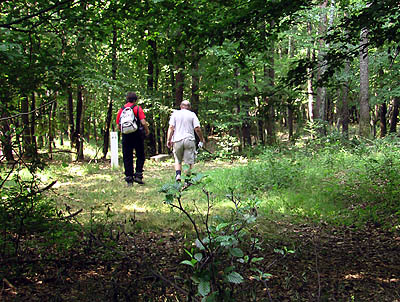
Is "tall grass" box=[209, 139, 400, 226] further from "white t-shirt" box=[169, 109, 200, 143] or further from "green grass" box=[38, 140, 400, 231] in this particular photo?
"white t-shirt" box=[169, 109, 200, 143]

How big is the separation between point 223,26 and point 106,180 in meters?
5.63

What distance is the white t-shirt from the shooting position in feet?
23.7

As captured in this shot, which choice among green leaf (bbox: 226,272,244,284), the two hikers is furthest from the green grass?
green leaf (bbox: 226,272,244,284)

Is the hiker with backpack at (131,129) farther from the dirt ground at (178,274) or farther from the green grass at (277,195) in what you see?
the dirt ground at (178,274)

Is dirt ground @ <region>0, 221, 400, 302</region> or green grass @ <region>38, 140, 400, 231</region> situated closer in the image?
dirt ground @ <region>0, 221, 400, 302</region>

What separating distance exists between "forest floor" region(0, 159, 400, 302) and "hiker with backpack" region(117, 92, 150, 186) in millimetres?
3422

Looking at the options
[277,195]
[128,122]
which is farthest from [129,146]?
[277,195]

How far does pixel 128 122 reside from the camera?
7.34 m

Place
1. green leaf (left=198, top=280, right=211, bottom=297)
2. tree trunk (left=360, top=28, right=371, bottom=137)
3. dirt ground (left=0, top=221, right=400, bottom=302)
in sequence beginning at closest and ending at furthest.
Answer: green leaf (left=198, top=280, right=211, bottom=297)
dirt ground (left=0, top=221, right=400, bottom=302)
tree trunk (left=360, top=28, right=371, bottom=137)

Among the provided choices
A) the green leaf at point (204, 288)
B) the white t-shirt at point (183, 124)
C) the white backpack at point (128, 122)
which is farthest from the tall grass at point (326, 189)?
the green leaf at point (204, 288)

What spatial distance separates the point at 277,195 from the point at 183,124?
2640 mm

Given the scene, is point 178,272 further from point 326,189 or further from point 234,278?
point 326,189

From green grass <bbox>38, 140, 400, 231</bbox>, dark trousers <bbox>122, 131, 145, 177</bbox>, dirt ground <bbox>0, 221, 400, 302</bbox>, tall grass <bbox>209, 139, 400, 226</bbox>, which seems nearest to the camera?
dirt ground <bbox>0, 221, 400, 302</bbox>

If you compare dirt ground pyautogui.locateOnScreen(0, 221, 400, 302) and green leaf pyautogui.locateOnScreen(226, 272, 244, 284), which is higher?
green leaf pyautogui.locateOnScreen(226, 272, 244, 284)
